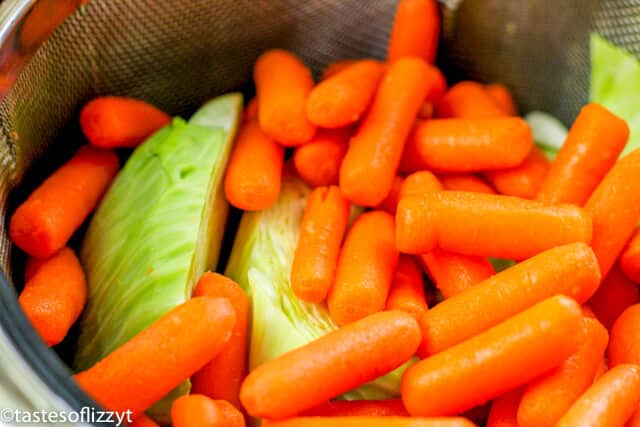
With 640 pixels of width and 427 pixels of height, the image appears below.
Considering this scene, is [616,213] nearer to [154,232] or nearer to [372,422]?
[372,422]

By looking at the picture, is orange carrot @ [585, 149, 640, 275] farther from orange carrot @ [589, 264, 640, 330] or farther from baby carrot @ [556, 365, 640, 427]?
baby carrot @ [556, 365, 640, 427]

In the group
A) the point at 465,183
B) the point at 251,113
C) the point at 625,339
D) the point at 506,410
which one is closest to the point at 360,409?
the point at 506,410

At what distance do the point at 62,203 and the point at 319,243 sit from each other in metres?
0.45

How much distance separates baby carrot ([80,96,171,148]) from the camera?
1.50 m

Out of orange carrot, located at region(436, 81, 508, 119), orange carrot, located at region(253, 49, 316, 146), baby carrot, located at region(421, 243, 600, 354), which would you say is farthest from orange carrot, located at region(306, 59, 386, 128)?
baby carrot, located at region(421, 243, 600, 354)

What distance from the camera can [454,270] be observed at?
50.1 inches

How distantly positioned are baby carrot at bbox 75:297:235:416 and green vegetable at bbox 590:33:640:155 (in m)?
1.03

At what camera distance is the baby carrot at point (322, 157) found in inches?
57.8

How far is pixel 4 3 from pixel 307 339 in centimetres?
72

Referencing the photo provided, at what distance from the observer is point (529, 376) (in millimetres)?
1074

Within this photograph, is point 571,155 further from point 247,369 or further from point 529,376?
point 247,369

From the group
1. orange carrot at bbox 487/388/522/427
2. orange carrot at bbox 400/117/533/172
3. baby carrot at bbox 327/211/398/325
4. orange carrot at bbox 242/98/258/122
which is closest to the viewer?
orange carrot at bbox 487/388/522/427

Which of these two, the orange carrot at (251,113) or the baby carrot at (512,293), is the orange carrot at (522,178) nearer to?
the baby carrot at (512,293)

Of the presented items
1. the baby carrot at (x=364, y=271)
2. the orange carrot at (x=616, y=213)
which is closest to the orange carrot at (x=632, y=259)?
the orange carrot at (x=616, y=213)
